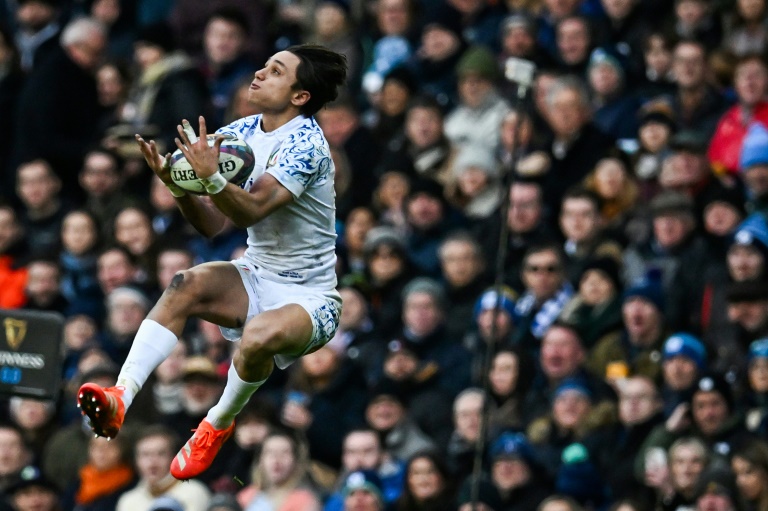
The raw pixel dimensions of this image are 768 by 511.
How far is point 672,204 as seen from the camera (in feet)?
45.1

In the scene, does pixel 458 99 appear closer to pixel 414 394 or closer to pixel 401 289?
pixel 401 289

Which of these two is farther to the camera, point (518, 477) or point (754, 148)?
point (754, 148)

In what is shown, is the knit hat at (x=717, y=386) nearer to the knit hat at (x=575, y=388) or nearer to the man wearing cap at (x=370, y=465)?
the knit hat at (x=575, y=388)

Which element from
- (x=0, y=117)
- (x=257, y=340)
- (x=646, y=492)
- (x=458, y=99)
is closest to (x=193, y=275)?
(x=257, y=340)

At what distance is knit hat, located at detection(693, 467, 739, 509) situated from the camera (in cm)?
1179

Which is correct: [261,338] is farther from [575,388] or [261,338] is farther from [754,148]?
[754,148]

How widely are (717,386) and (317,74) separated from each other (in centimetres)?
390

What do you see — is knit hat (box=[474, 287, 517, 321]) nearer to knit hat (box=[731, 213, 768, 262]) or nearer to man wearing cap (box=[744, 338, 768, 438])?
knit hat (box=[731, 213, 768, 262])

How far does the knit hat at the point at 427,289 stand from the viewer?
46.7 ft

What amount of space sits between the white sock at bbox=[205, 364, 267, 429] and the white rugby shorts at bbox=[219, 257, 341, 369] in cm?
19

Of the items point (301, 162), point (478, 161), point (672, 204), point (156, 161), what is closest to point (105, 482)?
point (478, 161)

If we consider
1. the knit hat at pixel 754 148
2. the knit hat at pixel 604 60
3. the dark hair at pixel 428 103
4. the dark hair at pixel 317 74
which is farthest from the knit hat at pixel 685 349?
the dark hair at pixel 317 74

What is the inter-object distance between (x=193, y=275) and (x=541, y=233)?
5.36 m

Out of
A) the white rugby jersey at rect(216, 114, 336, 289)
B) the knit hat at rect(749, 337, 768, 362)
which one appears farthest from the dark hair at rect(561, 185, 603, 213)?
the white rugby jersey at rect(216, 114, 336, 289)
